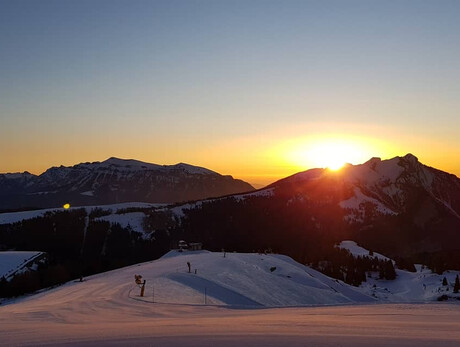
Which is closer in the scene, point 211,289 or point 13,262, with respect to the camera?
point 211,289

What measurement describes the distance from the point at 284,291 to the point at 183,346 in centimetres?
6046

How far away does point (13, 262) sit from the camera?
17112 centimetres

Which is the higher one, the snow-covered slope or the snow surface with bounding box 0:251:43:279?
the snow-covered slope

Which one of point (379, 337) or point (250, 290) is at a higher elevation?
point (379, 337)

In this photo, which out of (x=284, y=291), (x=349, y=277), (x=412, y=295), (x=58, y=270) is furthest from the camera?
(x=349, y=277)

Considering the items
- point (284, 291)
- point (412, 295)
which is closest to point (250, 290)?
point (284, 291)

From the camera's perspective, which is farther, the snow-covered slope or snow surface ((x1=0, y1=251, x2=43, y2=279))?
snow surface ((x1=0, y1=251, x2=43, y2=279))

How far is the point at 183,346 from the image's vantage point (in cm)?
1025

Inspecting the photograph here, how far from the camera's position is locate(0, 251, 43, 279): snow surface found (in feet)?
523

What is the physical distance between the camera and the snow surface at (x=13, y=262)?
15950 centimetres

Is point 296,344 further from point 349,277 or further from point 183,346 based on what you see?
point 349,277

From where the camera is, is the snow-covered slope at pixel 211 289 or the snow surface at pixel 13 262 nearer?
the snow-covered slope at pixel 211 289

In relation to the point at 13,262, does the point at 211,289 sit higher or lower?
higher

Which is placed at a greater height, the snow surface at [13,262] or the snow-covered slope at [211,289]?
the snow-covered slope at [211,289]
